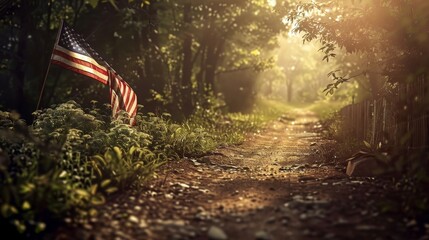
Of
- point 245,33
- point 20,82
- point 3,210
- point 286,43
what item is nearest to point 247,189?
point 3,210

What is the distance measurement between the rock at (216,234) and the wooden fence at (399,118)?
252cm

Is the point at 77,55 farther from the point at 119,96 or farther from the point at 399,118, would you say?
the point at 399,118

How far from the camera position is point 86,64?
9359 mm

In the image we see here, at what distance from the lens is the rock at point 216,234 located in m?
4.95

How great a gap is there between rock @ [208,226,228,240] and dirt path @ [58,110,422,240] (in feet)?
0.04

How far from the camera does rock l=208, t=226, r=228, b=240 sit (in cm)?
495

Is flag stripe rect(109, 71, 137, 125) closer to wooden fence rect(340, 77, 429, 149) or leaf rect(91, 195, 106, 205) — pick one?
leaf rect(91, 195, 106, 205)

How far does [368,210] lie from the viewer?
5652 mm

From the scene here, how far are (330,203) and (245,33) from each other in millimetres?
23743

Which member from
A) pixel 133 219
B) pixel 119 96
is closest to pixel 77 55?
pixel 119 96

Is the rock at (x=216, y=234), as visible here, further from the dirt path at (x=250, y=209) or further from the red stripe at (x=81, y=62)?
the red stripe at (x=81, y=62)

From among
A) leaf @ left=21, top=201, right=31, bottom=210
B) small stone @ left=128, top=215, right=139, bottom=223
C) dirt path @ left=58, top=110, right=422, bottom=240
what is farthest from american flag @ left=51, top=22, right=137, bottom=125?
leaf @ left=21, top=201, right=31, bottom=210

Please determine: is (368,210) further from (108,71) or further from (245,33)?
(245,33)

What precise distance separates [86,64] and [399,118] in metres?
6.18
